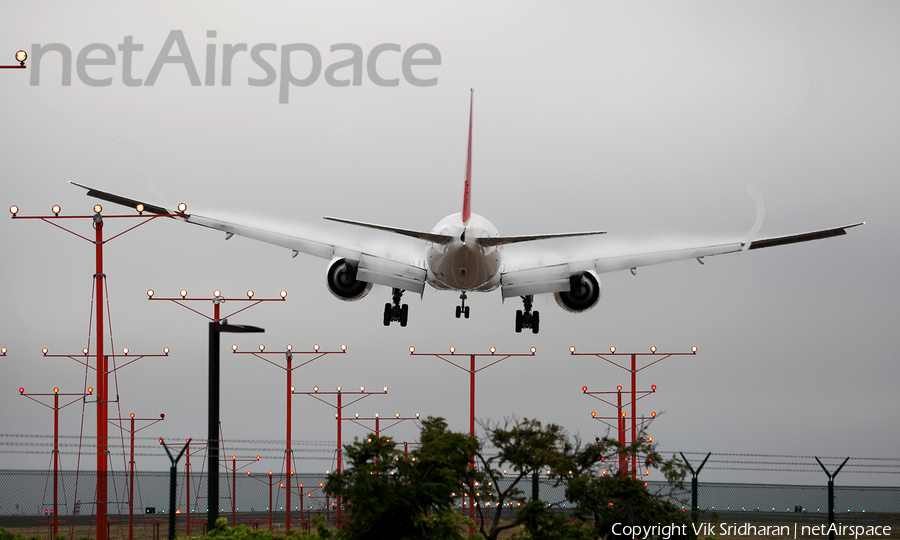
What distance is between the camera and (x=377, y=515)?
86.8 ft

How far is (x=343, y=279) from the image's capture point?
47.6 metres

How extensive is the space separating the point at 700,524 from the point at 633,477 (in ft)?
8.66

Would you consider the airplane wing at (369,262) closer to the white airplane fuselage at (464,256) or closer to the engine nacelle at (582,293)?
the white airplane fuselage at (464,256)

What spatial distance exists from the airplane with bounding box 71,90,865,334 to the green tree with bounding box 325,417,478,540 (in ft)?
45.2

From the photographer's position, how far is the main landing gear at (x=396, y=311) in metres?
50.4

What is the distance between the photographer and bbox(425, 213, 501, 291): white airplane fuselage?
136ft

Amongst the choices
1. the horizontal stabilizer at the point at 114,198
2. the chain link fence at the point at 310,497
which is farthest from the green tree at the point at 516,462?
the horizontal stabilizer at the point at 114,198

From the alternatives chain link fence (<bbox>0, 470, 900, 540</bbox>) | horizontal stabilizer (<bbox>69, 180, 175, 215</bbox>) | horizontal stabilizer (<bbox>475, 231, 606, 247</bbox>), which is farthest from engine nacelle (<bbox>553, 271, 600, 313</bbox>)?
horizontal stabilizer (<bbox>69, 180, 175, 215</bbox>)

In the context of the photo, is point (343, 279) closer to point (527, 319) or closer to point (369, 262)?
point (369, 262)

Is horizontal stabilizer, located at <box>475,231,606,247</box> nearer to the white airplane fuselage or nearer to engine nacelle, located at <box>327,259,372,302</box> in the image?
the white airplane fuselage

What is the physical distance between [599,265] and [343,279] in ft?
38.7

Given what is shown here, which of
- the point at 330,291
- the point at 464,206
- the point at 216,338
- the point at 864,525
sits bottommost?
the point at 864,525

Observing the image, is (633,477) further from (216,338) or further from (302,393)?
(302,393)

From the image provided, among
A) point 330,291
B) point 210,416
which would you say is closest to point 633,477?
point 210,416
